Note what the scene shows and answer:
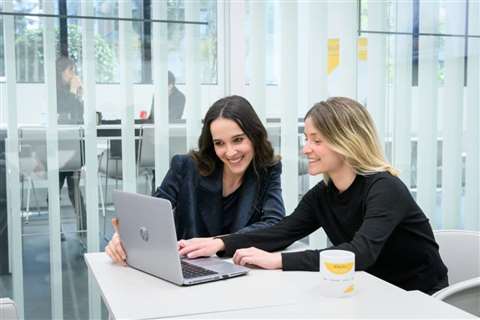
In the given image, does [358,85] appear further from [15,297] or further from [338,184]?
[15,297]

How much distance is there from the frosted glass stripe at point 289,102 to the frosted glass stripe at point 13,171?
1.27 m

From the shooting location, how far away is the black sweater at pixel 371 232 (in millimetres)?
1726

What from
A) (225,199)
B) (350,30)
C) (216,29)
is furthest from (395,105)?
(225,199)

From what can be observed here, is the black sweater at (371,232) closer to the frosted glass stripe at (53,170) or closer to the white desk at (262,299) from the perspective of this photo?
the white desk at (262,299)

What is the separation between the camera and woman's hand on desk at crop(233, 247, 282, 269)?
1.70 meters

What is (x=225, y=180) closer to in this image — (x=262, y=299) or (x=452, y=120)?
(x=262, y=299)

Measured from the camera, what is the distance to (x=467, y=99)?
348 cm

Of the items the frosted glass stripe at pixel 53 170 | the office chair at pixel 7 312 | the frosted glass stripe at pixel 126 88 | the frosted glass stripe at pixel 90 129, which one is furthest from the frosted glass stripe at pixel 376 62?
the office chair at pixel 7 312

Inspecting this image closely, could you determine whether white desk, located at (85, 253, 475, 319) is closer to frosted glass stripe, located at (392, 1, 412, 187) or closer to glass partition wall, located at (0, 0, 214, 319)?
glass partition wall, located at (0, 0, 214, 319)

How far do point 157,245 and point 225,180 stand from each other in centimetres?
77

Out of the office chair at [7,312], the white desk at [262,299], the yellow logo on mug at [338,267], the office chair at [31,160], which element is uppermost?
the office chair at [31,160]

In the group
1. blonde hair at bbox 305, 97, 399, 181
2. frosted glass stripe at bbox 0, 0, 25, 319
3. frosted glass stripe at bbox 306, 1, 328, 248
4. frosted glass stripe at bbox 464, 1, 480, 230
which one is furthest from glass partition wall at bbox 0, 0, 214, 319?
frosted glass stripe at bbox 464, 1, 480, 230

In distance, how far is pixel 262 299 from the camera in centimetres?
143

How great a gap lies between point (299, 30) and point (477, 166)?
53.8 inches
